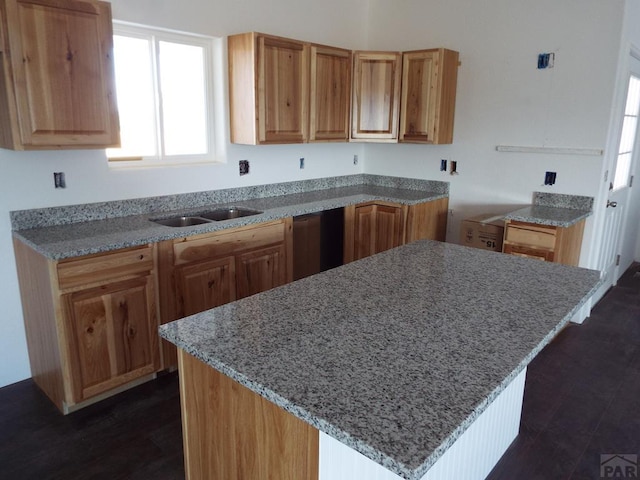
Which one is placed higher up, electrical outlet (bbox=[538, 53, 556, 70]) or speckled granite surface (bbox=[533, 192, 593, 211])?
electrical outlet (bbox=[538, 53, 556, 70])

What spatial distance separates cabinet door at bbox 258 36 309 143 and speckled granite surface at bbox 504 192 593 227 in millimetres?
1731

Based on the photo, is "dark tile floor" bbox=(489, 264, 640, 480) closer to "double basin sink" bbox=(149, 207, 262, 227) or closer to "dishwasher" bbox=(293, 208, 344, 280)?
"dishwasher" bbox=(293, 208, 344, 280)

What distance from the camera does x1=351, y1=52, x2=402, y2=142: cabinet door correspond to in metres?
4.12

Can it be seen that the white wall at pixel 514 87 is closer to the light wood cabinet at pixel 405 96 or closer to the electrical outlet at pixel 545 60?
the electrical outlet at pixel 545 60

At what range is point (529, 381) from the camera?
295cm

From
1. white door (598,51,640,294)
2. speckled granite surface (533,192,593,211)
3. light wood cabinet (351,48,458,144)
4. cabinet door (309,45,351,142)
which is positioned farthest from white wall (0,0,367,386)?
white door (598,51,640,294)

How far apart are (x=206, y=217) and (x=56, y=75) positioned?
1344mm

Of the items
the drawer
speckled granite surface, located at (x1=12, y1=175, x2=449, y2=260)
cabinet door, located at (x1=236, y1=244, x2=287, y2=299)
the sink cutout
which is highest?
speckled granite surface, located at (x1=12, y1=175, x2=449, y2=260)

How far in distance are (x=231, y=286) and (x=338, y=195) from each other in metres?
1.48

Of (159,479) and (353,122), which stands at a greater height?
(353,122)

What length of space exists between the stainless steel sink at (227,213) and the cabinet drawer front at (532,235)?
1828 mm

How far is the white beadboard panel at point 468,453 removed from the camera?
1.20 metres

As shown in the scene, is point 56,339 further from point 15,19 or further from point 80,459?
point 15,19

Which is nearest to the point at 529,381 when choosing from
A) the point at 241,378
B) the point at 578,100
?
the point at 578,100
